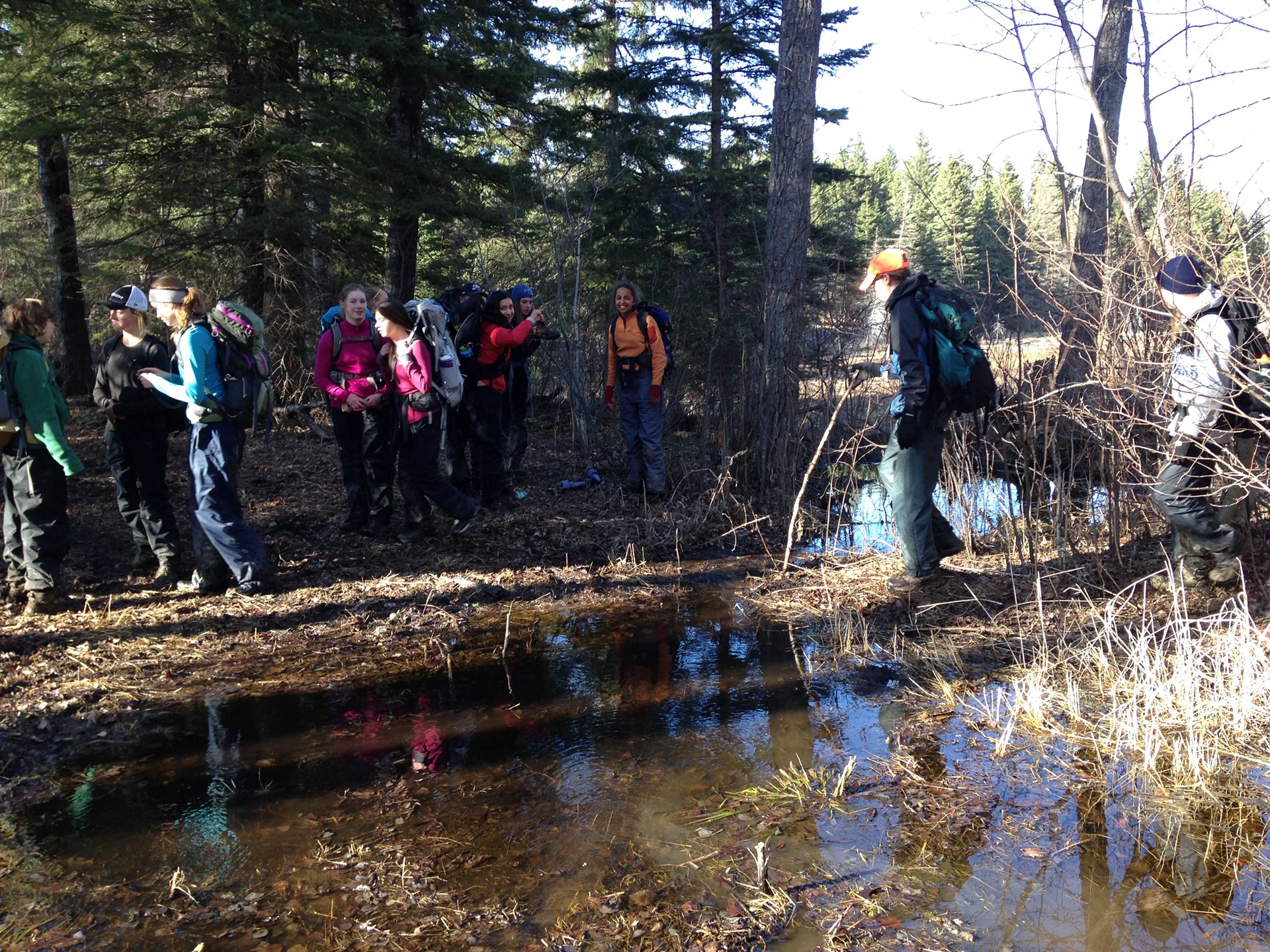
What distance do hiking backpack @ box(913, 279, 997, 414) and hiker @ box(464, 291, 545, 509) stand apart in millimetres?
3755

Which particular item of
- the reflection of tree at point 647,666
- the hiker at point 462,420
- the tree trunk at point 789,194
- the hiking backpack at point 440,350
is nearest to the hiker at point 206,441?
the hiking backpack at point 440,350

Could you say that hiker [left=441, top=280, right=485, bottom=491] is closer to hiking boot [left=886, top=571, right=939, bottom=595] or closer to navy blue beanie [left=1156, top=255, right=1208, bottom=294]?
hiking boot [left=886, top=571, right=939, bottom=595]

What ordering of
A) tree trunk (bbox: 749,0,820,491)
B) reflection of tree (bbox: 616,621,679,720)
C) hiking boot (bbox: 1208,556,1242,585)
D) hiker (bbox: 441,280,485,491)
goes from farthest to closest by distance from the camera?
1. tree trunk (bbox: 749,0,820,491)
2. hiker (bbox: 441,280,485,491)
3. hiking boot (bbox: 1208,556,1242,585)
4. reflection of tree (bbox: 616,621,679,720)

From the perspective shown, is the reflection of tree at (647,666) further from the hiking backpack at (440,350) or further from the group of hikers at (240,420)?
the hiking backpack at (440,350)

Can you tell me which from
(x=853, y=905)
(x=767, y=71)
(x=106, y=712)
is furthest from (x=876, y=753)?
(x=767, y=71)

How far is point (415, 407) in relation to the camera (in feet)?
22.3

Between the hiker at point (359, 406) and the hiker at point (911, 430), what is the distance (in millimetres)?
3842

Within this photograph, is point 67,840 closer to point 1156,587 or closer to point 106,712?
point 106,712

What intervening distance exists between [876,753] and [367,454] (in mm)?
4808

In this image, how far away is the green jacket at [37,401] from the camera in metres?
5.65

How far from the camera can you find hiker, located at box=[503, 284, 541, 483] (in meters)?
8.20

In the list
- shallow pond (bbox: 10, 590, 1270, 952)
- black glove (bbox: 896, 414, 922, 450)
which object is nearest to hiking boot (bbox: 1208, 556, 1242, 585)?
black glove (bbox: 896, 414, 922, 450)

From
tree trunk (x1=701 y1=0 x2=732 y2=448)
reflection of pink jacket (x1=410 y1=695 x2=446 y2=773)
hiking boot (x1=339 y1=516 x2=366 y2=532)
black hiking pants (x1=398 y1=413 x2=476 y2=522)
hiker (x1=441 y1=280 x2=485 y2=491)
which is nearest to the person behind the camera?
reflection of pink jacket (x1=410 y1=695 x2=446 y2=773)

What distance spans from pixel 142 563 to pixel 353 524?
156 centimetres
